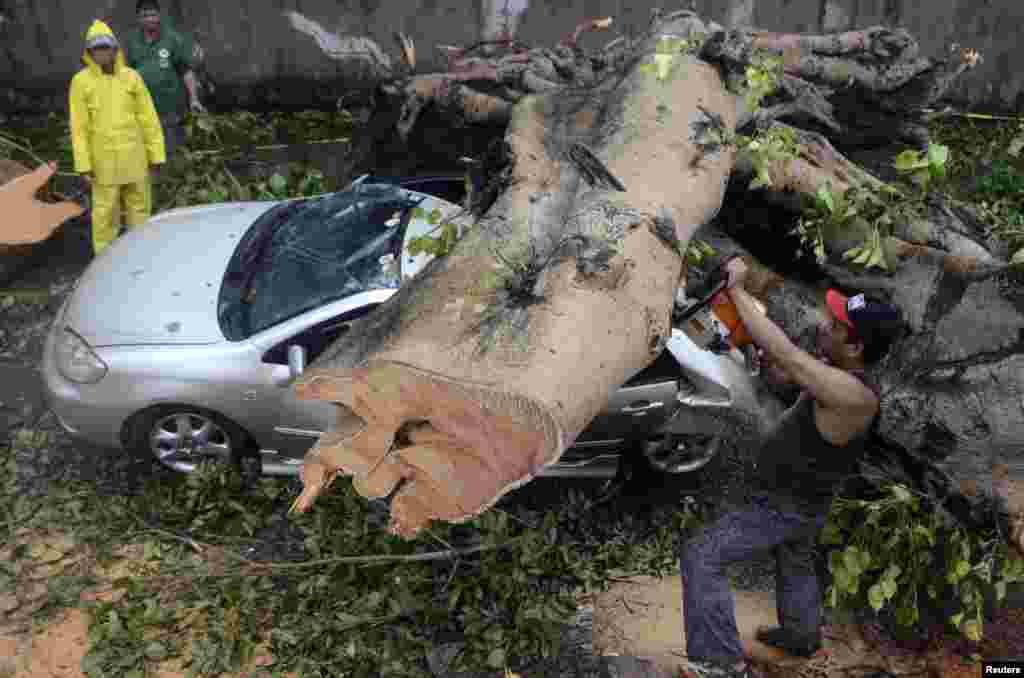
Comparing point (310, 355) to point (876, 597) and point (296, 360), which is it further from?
point (876, 597)

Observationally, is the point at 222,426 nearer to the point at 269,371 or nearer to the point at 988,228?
the point at 269,371

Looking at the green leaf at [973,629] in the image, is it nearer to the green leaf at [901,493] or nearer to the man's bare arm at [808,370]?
the green leaf at [901,493]

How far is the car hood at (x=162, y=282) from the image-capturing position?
4.91 m

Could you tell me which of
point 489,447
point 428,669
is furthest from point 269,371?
point 489,447

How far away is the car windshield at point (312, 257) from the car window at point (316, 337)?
13cm

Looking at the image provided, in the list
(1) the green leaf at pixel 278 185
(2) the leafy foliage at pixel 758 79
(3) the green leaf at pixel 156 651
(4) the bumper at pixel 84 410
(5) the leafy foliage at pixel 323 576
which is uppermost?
(2) the leafy foliage at pixel 758 79

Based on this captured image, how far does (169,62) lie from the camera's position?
750 centimetres

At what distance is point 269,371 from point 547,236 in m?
2.07

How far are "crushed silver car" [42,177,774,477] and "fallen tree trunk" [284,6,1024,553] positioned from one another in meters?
1.04

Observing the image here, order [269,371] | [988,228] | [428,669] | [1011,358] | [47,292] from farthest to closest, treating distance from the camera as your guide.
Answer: [47,292]
[269,371]
[988,228]
[428,669]
[1011,358]

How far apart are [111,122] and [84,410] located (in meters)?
2.64

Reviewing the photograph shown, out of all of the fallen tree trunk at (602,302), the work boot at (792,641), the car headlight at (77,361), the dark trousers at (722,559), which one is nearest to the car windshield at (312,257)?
the car headlight at (77,361)

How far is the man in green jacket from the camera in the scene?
7.37 metres

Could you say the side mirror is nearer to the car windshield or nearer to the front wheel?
the car windshield
